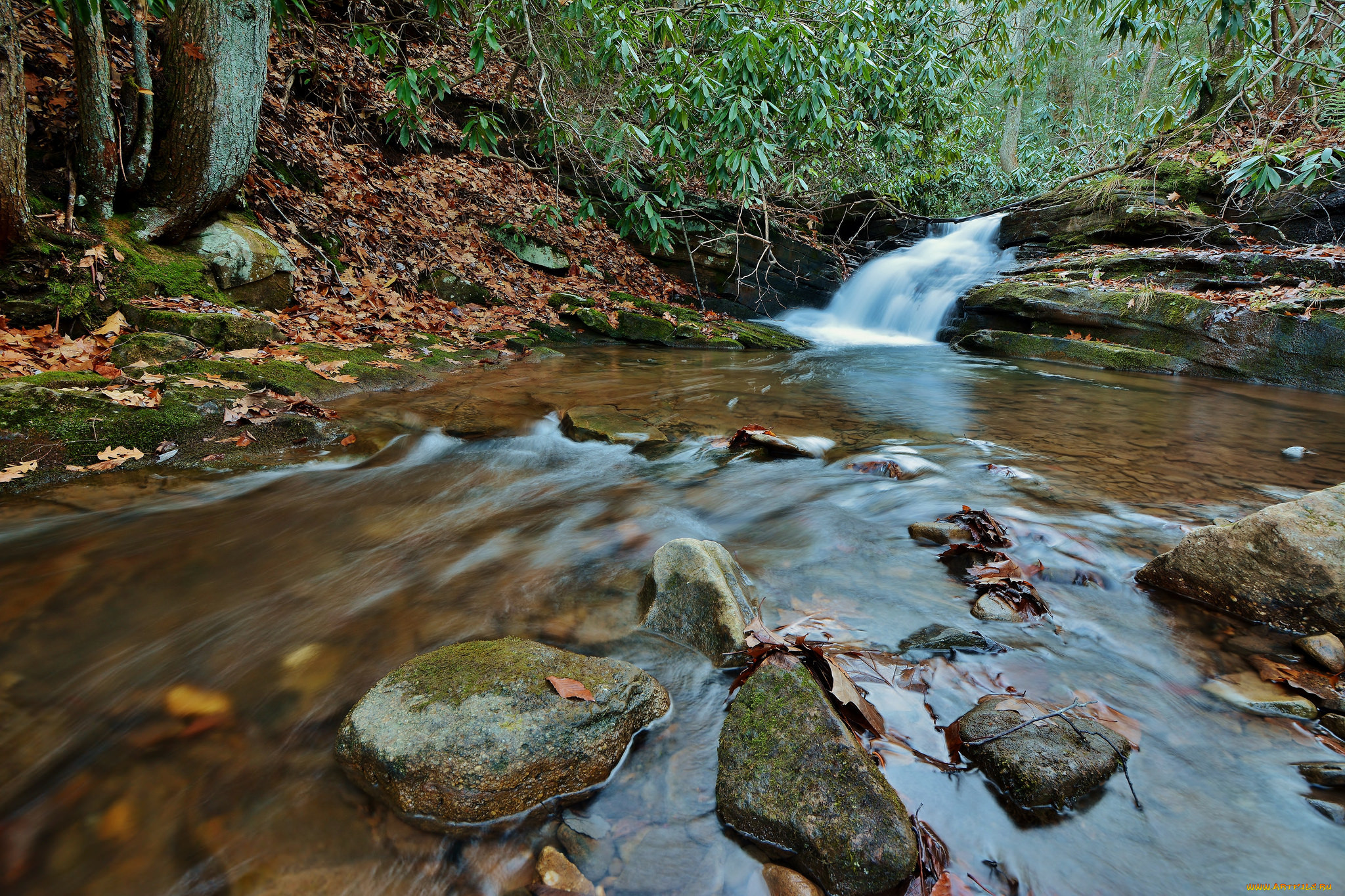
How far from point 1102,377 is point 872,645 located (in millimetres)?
7782

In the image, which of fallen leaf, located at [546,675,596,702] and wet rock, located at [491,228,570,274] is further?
wet rock, located at [491,228,570,274]

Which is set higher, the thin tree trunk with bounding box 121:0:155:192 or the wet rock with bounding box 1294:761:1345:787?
the thin tree trunk with bounding box 121:0:155:192

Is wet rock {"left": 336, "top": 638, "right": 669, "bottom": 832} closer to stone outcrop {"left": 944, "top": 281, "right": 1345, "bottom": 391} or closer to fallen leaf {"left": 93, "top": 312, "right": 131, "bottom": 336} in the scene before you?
fallen leaf {"left": 93, "top": 312, "right": 131, "bottom": 336}

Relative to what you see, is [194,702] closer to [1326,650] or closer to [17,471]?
[17,471]

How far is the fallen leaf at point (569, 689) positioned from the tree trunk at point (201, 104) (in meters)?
5.97

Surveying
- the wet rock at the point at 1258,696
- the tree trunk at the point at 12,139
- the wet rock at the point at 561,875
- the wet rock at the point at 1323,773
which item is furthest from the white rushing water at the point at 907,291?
the wet rock at the point at 561,875

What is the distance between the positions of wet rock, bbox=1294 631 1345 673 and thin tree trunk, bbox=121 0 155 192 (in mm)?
8057

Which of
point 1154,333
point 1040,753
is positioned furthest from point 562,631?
point 1154,333

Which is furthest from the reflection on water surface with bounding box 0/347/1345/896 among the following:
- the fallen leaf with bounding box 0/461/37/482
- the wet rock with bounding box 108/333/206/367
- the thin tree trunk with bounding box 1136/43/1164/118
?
the thin tree trunk with bounding box 1136/43/1164/118

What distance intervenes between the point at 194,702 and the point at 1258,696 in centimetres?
346

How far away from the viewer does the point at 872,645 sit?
224 cm

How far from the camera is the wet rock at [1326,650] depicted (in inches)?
81.8

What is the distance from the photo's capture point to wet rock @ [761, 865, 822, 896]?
1.44 meters

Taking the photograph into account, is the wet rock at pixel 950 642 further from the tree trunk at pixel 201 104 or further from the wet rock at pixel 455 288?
the wet rock at pixel 455 288
